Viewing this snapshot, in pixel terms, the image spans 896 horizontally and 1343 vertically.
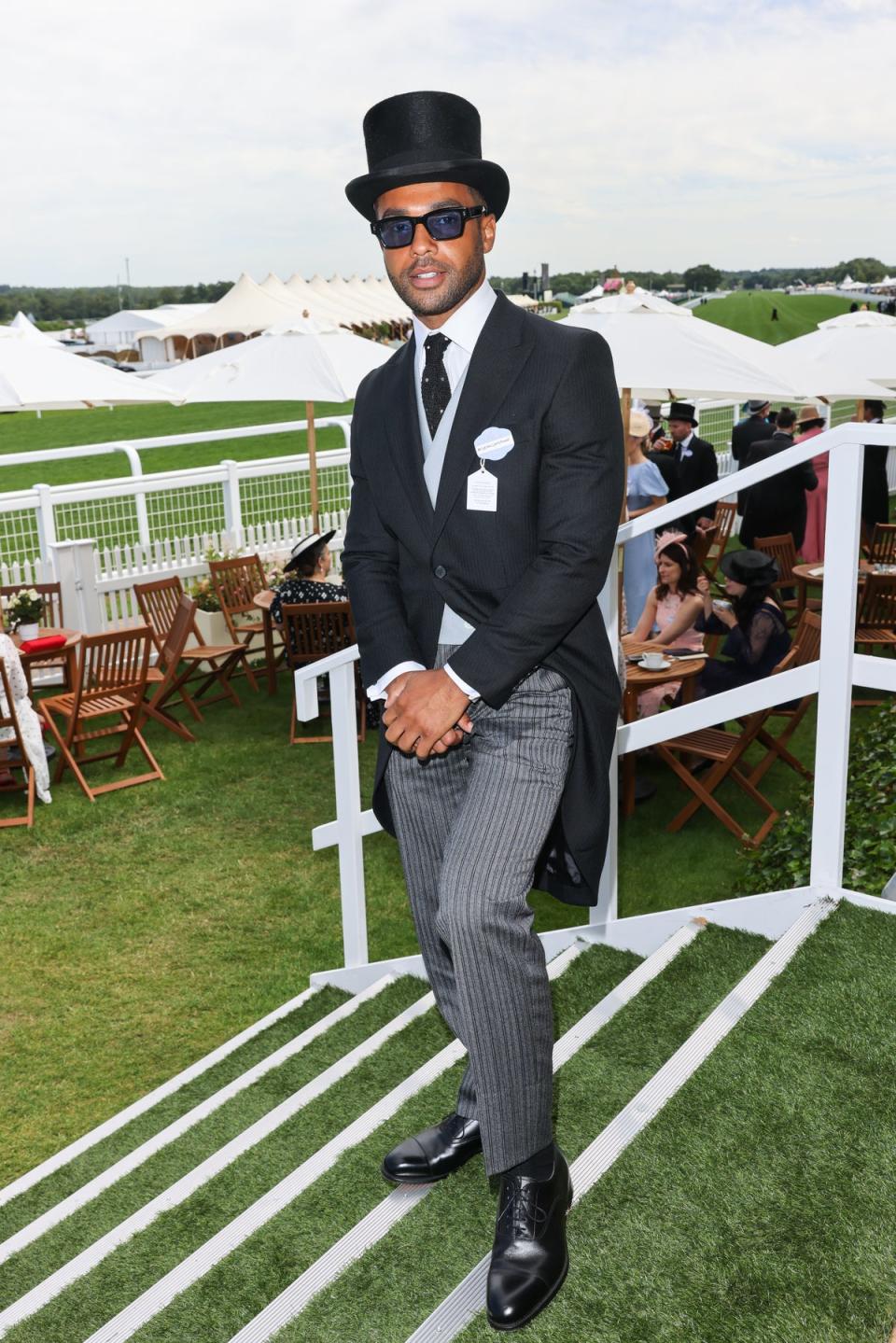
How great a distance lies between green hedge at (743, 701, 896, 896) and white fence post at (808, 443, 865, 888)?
1.05 m

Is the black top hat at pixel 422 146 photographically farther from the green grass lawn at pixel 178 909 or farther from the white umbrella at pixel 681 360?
the white umbrella at pixel 681 360

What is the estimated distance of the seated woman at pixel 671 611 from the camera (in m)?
7.57

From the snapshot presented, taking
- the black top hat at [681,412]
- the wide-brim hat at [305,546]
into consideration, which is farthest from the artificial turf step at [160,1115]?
the black top hat at [681,412]

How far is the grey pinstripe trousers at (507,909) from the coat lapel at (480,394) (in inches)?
16.6

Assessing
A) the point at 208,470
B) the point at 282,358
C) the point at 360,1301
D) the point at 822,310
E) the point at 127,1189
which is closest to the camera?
the point at 360,1301

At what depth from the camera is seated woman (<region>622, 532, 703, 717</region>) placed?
7.57 meters

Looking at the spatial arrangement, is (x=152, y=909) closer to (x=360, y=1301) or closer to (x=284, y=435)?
(x=360, y=1301)

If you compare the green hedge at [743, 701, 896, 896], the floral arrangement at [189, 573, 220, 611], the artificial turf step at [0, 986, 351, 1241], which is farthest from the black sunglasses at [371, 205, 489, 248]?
the floral arrangement at [189, 573, 220, 611]

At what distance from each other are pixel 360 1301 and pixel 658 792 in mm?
5557

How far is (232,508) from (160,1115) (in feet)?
25.7

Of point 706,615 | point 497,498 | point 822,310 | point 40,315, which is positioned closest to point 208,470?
point 706,615

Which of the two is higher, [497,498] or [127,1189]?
[497,498]

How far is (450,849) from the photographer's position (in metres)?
2.44

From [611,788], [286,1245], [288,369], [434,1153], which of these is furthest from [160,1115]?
[288,369]
